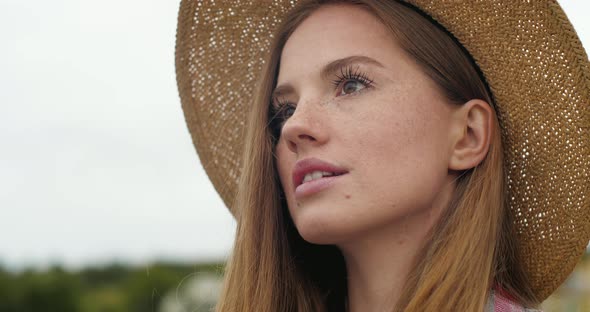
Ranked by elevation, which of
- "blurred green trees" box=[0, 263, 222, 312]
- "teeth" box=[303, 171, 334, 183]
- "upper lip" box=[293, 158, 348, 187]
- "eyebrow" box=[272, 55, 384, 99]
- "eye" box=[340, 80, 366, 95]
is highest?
"eyebrow" box=[272, 55, 384, 99]

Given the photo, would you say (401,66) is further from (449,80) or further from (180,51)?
(180,51)

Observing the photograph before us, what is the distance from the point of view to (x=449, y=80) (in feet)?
8.71

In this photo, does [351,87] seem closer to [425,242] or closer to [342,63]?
[342,63]

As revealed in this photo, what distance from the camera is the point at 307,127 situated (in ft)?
8.43

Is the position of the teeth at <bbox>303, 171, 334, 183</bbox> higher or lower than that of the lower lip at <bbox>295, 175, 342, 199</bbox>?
higher

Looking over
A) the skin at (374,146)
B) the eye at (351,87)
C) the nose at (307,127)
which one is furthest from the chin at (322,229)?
the eye at (351,87)

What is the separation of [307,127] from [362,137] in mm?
173

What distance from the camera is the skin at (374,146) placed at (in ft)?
8.23

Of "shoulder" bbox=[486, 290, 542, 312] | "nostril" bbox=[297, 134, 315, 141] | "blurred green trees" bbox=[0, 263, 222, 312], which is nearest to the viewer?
"shoulder" bbox=[486, 290, 542, 312]

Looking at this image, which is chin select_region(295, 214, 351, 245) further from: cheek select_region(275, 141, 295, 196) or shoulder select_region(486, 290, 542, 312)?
shoulder select_region(486, 290, 542, 312)

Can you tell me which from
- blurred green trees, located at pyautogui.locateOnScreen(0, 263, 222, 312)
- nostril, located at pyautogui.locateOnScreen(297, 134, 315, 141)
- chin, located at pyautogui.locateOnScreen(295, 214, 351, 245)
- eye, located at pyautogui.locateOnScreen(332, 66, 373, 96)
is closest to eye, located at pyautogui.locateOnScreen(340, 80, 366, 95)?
eye, located at pyautogui.locateOnScreen(332, 66, 373, 96)

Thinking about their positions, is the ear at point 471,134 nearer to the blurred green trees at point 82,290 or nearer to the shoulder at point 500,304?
the shoulder at point 500,304

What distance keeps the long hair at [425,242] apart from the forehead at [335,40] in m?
0.03

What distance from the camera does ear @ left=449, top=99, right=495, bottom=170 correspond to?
2.64 m
